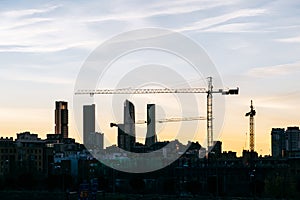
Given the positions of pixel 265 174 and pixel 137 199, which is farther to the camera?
pixel 265 174

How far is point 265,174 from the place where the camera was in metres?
149

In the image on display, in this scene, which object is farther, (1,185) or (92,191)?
(1,185)

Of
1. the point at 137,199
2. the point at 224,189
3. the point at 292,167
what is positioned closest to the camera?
the point at 137,199

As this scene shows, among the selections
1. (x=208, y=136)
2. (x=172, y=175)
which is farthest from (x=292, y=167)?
(x=208, y=136)

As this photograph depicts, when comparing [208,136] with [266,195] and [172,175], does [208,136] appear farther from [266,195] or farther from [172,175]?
[266,195]

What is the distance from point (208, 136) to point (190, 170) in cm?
3685

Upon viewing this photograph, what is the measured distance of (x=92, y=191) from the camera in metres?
45.8

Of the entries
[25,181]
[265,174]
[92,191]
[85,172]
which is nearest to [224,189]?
[265,174]

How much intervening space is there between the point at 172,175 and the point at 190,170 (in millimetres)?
5069

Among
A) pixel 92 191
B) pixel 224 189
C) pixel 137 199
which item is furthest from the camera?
pixel 224 189

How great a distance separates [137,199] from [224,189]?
133 ft

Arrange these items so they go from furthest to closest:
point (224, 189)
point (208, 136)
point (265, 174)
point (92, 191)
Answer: point (208, 136)
point (265, 174)
point (224, 189)
point (92, 191)

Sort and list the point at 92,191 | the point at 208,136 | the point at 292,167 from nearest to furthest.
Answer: the point at 92,191, the point at 292,167, the point at 208,136

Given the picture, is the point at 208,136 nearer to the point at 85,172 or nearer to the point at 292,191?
the point at 85,172
